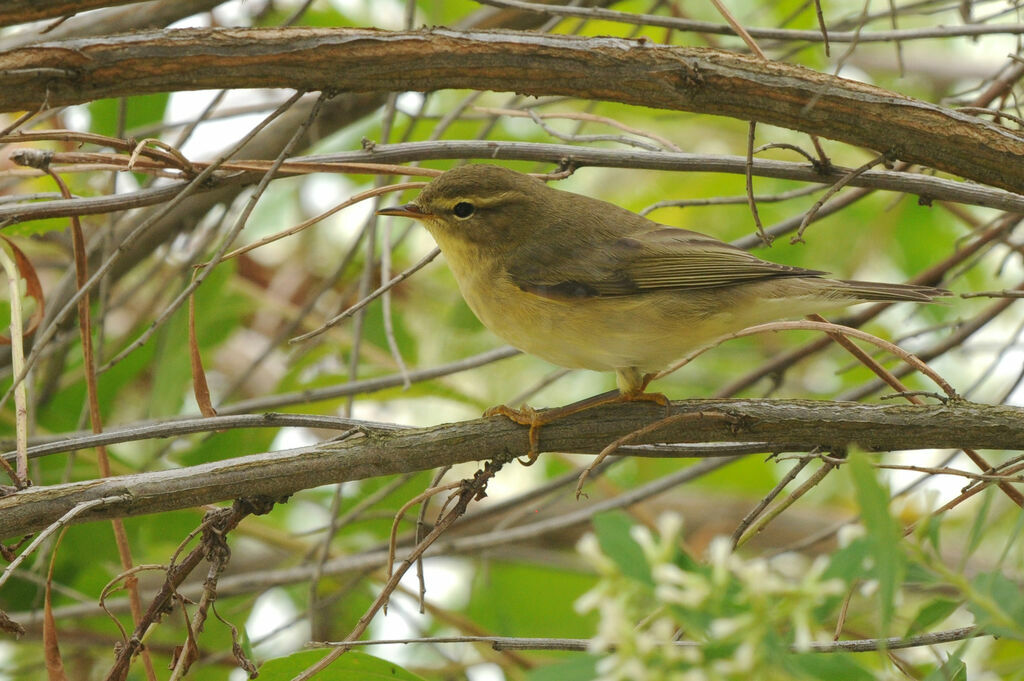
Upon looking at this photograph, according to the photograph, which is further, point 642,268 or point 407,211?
point 407,211

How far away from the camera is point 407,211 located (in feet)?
11.8

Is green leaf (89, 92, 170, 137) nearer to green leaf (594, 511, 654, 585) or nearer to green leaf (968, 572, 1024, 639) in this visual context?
green leaf (594, 511, 654, 585)

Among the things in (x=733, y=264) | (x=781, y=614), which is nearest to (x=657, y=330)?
(x=733, y=264)

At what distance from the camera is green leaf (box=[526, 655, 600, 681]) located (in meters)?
1.41

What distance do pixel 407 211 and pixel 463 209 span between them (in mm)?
201

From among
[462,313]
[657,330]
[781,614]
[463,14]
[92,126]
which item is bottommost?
[781,614]

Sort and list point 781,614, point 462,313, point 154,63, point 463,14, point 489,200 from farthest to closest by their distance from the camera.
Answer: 1. point 463,14
2. point 462,313
3. point 489,200
4. point 154,63
5. point 781,614

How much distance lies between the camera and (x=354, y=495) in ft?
14.3

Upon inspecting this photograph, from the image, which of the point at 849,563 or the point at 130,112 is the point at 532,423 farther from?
the point at 130,112

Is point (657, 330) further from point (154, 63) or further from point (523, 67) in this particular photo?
point (154, 63)

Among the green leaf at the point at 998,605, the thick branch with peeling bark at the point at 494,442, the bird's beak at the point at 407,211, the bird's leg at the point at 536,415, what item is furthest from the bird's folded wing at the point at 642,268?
the green leaf at the point at 998,605

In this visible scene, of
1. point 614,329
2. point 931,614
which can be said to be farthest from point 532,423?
point 931,614

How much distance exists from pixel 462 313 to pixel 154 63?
2.49 metres

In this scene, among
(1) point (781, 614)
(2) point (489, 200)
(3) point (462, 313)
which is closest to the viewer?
(1) point (781, 614)
